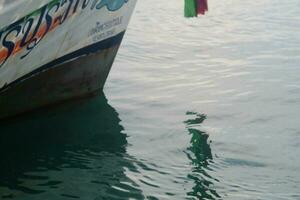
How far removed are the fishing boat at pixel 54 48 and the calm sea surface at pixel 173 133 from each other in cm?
30

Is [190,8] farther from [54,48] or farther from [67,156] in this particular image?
[67,156]

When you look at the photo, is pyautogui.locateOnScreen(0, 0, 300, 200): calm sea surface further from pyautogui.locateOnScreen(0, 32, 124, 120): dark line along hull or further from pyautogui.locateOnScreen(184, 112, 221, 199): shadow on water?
pyautogui.locateOnScreen(0, 32, 124, 120): dark line along hull

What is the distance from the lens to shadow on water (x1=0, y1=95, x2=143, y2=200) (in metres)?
4.96

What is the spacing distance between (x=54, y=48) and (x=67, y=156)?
1406 millimetres

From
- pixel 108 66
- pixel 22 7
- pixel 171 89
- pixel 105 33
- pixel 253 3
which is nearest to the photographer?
pixel 22 7

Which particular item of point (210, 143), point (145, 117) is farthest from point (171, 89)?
point (210, 143)

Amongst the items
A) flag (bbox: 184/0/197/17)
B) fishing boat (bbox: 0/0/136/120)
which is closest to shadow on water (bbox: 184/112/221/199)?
flag (bbox: 184/0/197/17)

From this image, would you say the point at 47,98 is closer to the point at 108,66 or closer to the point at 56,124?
the point at 56,124

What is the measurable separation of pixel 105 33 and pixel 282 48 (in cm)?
477

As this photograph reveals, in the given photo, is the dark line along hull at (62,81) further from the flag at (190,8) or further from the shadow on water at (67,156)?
the flag at (190,8)

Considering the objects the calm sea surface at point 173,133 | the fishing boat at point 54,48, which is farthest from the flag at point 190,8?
the calm sea surface at point 173,133

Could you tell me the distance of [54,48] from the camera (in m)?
6.19

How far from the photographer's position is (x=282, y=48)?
10336 millimetres

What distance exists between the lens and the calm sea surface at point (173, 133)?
5.09 m
